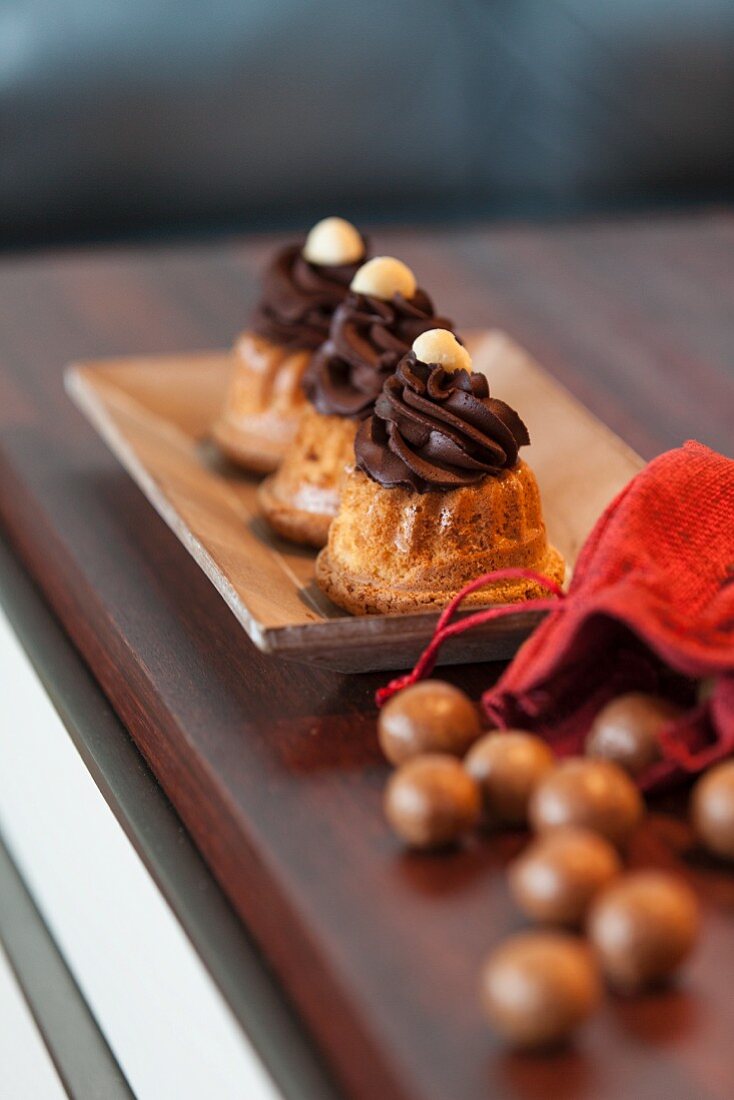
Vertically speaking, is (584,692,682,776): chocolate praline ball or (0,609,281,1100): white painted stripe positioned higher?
(584,692,682,776): chocolate praline ball

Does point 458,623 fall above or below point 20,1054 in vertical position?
above

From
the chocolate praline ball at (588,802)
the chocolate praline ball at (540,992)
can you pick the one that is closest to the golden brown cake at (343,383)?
the chocolate praline ball at (588,802)

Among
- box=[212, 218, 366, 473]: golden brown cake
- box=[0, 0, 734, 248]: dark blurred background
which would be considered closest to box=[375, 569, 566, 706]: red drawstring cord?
box=[212, 218, 366, 473]: golden brown cake

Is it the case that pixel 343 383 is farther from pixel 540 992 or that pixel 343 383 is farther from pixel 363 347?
pixel 540 992

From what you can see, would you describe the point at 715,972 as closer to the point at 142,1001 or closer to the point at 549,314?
the point at 142,1001

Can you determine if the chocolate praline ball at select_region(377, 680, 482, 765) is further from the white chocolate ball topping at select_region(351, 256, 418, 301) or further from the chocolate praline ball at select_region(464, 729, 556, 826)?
the white chocolate ball topping at select_region(351, 256, 418, 301)

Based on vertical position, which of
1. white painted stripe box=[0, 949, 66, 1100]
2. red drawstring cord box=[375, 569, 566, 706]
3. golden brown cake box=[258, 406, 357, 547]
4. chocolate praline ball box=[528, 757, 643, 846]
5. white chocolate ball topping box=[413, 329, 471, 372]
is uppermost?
white chocolate ball topping box=[413, 329, 471, 372]

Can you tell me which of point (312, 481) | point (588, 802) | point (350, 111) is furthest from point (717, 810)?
point (350, 111)
